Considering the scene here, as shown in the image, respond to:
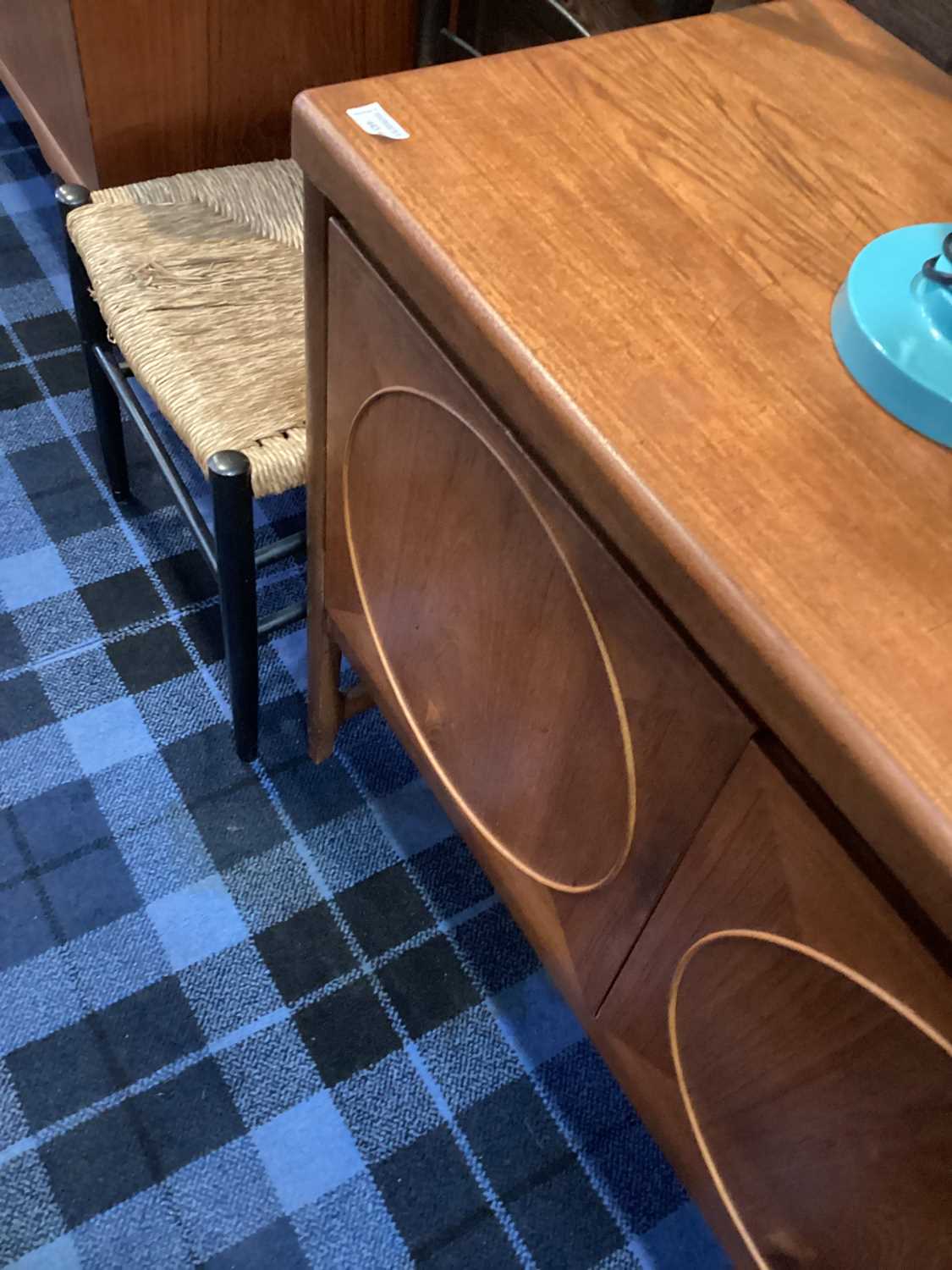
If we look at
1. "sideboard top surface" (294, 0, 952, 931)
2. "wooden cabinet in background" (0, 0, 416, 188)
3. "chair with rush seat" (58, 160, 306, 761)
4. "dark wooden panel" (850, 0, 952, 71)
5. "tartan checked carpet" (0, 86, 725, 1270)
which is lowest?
"tartan checked carpet" (0, 86, 725, 1270)

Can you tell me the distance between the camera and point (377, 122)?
544mm

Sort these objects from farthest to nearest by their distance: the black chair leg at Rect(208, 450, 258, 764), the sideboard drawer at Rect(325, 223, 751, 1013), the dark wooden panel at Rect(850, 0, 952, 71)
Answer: the black chair leg at Rect(208, 450, 258, 764) < the dark wooden panel at Rect(850, 0, 952, 71) < the sideboard drawer at Rect(325, 223, 751, 1013)

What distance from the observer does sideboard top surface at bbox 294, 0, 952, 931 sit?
38cm

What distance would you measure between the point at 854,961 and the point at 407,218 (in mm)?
394

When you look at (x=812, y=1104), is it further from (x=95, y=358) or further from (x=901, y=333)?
(x=95, y=358)

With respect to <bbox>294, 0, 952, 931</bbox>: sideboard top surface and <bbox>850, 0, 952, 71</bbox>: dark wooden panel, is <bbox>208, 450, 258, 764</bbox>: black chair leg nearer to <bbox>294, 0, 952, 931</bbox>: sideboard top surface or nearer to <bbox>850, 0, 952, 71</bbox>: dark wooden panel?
<bbox>294, 0, 952, 931</bbox>: sideboard top surface

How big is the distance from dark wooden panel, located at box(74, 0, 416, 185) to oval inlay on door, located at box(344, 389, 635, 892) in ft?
1.74

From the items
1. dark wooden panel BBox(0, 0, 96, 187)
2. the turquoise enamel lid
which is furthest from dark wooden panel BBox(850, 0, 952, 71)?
dark wooden panel BBox(0, 0, 96, 187)

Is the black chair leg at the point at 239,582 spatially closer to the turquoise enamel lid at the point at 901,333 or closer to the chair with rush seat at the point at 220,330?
the chair with rush seat at the point at 220,330

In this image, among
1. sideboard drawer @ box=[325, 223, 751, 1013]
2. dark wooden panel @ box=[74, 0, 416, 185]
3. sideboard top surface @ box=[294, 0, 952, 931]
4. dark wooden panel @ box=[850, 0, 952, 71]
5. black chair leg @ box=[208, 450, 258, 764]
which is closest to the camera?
sideboard top surface @ box=[294, 0, 952, 931]

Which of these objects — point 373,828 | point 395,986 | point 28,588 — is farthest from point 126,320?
point 395,986

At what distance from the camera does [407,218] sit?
0.50 m

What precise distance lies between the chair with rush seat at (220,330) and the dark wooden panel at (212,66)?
2.2 inches

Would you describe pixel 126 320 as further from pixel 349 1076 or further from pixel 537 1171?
pixel 537 1171
